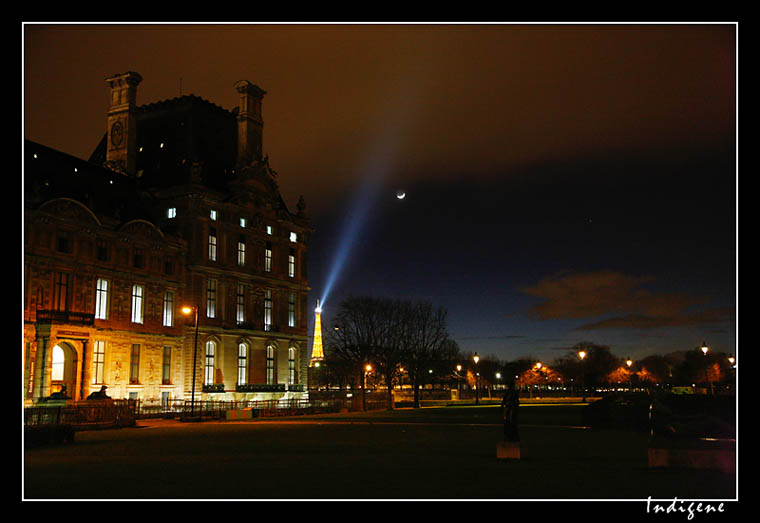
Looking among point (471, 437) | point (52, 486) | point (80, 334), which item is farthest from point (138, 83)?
point (52, 486)

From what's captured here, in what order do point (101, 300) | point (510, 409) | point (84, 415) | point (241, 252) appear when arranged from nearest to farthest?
point (510, 409), point (84, 415), point (101, 300), point (241, 252)

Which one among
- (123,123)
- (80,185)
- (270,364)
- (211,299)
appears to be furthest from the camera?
(270,364)

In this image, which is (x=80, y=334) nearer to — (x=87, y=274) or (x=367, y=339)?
(x=87, y=274)

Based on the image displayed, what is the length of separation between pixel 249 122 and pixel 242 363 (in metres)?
24.1

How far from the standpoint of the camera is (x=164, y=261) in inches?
2566

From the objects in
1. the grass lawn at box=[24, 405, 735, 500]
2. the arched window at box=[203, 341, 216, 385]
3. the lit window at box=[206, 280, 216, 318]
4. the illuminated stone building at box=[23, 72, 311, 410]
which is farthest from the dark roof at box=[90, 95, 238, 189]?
the grass lawn at box=[24, 405, 735, 500]

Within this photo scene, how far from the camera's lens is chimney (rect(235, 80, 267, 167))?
3100 inches

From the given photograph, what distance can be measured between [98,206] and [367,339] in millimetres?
Result: 29691

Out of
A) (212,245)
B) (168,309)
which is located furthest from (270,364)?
(168,309)

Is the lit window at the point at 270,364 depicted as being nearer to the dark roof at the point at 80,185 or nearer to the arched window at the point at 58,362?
the dark roof at the point at 80,185

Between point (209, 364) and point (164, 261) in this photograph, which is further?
point (209, 364)

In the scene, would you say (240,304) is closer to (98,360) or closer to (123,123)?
(98,360)

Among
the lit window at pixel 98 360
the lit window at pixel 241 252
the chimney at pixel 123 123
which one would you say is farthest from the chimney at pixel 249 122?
the lit window at pixel 98 360

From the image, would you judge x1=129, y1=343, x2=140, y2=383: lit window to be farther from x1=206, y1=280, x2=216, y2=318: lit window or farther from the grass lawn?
the grass lawn
